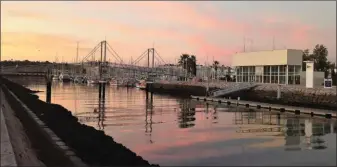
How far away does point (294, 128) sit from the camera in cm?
3516

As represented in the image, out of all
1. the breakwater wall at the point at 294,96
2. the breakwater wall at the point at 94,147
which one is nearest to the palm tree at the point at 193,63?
the breakwater wall at the point at 294,96

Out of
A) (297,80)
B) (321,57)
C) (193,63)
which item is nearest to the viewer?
(297,80)

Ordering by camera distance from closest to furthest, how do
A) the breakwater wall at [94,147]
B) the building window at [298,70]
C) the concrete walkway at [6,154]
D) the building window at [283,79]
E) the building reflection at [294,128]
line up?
the concrete walkway at [6,154] < the breakwater wall at [94,147] < the building reflection at [294,128] < the building window at [298,70] < the building window at [283,79]

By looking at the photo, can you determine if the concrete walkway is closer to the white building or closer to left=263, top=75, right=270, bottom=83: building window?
the white building

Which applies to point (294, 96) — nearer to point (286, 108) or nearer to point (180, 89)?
point (286, 108)

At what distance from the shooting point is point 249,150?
24.6 metres

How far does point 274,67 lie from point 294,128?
49078 millimetres

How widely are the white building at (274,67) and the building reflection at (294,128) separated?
107 ft

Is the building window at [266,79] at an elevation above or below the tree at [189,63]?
below

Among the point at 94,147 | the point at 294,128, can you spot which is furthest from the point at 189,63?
the point at 94,147

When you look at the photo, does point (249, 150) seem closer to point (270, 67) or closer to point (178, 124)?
point (178, 124)

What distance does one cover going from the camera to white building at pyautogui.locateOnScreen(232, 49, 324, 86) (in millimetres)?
78312

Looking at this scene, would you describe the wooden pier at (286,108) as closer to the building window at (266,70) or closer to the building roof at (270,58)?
the building roof at (270,58)

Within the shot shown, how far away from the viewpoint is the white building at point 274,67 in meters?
78.3
